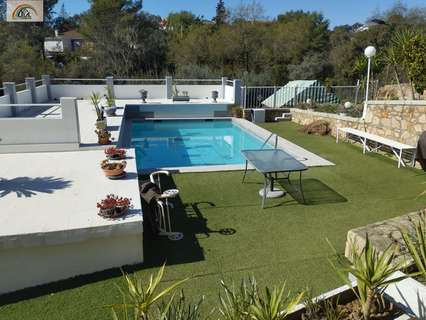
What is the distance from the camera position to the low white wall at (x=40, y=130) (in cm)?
705

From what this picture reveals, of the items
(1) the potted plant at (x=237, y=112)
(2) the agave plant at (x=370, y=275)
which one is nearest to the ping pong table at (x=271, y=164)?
(2) the agave plant at (x=370, y=275)

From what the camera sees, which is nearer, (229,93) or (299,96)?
(299,96)

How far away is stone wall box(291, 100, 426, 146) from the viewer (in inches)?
307

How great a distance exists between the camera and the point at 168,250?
14.2ft

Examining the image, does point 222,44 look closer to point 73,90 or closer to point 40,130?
point 73,90

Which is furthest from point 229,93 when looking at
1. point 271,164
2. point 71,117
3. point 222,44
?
point 222,44

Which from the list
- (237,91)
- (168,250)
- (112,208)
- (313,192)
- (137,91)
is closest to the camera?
(112,208)

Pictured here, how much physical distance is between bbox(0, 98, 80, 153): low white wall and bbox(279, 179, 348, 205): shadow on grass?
4535 millimetres

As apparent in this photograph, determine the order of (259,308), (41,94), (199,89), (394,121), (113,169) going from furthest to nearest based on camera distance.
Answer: (199,89) < (41,94) < (394,121) < (113,169) < (259,308)

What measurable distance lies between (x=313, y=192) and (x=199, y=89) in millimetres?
12698

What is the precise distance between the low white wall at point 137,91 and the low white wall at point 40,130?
10.6m

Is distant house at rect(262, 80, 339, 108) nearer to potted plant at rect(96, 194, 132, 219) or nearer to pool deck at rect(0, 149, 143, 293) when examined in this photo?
pool deck at rect(0, 149, 143, 293)

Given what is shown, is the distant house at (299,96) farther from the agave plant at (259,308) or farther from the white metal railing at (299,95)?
the agave plant at (259,308)

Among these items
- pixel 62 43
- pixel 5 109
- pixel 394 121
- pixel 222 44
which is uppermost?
pixel 62 43
